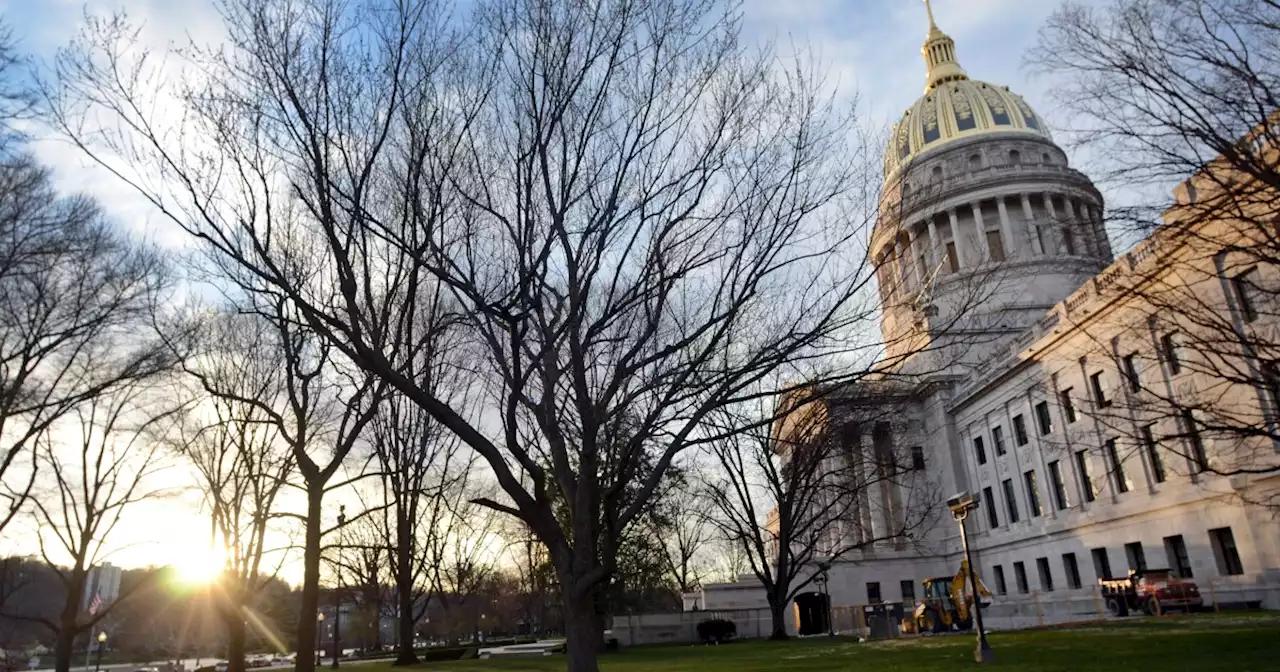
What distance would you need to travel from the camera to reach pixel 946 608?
2975 centimetres

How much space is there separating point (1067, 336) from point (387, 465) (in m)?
33.9

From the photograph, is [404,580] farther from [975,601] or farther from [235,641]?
[975,601]

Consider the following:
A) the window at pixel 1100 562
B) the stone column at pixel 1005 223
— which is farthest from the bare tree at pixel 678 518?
the stone column at pixel 1005 223

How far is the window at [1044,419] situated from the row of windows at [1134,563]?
264 inches

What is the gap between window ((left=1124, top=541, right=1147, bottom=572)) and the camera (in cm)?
3500

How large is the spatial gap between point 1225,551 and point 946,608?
38.2ft

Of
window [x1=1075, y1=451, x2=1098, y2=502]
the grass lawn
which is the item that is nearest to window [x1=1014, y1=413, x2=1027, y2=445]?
window [x1=1075, y1=451, x2=1098, y2=502]

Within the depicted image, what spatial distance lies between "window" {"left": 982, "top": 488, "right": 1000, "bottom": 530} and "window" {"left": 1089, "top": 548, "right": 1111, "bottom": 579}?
407 inches

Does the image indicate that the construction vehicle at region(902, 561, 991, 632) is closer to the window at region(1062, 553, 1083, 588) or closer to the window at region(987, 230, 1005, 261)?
the window at region(1062, 553, 1083, 588)

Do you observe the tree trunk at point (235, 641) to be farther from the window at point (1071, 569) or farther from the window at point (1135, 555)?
the window at point (1071, 569)

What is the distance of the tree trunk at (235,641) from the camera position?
20.4 meters

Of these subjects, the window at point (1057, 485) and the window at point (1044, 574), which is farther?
the window at point (1044, 574)

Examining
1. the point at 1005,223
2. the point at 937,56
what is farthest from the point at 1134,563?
the point at 937,56

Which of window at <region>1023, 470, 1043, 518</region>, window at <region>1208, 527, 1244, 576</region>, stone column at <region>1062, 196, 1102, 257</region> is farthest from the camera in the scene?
window at <region>1023, 470, 1043, 518</region>
